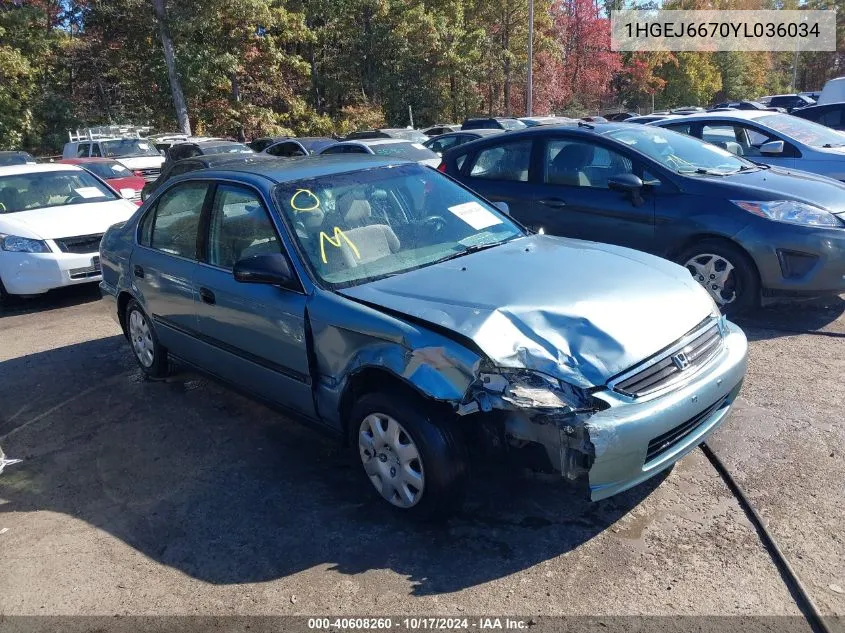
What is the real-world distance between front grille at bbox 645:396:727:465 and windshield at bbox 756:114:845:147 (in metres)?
6.71

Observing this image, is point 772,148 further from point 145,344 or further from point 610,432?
point 145,344

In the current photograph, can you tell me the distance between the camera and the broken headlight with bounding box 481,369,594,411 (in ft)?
9.20

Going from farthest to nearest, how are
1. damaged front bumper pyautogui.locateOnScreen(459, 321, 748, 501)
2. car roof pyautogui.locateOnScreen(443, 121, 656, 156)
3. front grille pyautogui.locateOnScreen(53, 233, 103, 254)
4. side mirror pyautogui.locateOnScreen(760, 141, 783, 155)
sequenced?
side mirror pyautogui.locateOnScreen(760, 141, 783, 155), front grille pyautogui.locateOnScreen(53, 233, 103, 254), car roof pyautogui.locateOnScreen(443, 121, 656, 156), damaged front bumper pyautogui.locateOnScreen(459, 321, 748, 501)

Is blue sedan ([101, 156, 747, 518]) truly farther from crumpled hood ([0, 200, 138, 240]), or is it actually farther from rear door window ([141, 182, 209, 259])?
crumpled hood ([0, 200, 138, 240])

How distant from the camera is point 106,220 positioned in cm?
823

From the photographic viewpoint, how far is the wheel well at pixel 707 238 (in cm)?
555

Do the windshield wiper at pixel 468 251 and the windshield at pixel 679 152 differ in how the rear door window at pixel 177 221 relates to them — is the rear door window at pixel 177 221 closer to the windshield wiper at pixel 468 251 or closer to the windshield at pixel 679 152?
the windshield wiper at pixel 468 251

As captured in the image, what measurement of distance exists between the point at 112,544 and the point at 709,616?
274 centimetres

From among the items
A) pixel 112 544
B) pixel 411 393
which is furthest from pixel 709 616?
pixel 112 544

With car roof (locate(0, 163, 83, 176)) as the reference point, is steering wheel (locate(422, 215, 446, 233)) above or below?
below

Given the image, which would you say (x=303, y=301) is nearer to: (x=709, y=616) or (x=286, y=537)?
(x=286, y=537)

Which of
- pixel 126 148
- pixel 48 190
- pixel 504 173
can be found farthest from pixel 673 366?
pixel 126 148

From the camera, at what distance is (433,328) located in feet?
10.1

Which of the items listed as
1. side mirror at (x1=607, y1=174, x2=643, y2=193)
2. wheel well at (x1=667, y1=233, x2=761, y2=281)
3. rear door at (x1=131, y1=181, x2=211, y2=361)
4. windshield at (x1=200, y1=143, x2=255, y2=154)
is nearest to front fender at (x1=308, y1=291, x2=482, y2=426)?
rear door at (x1=131, y1=181, x2=211, y2=361)
